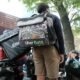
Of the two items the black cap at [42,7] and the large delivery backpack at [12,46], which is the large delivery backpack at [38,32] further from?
the large delivery backpack at [12,46]

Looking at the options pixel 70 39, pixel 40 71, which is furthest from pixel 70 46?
pixel 40 71

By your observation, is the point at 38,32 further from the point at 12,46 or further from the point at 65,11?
the point at 65,11

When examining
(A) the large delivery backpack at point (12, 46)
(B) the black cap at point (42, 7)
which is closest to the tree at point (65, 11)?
(A) the large delivery backpack at point (12, 46)

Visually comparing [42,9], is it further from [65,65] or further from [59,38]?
[65,65]

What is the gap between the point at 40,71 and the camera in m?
4.45

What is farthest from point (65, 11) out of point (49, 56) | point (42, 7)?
point (49, 56)

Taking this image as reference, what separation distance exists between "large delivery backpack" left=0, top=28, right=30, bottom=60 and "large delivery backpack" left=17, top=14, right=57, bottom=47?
44cm

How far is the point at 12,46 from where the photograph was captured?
4.80m

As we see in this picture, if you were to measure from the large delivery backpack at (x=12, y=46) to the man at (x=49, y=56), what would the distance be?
0.42m

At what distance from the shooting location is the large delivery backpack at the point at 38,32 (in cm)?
417

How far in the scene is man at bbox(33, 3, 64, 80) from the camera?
14.0 feet

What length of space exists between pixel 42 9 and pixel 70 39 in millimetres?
7300

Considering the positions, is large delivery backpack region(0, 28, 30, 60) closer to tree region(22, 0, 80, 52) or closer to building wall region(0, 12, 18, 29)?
tree region(22, 0, 80, 52)

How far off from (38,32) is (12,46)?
2.56 feet
